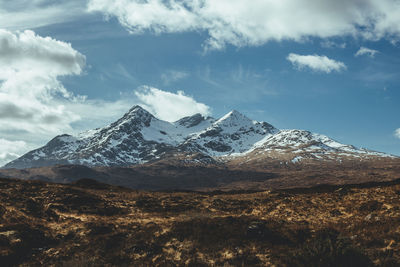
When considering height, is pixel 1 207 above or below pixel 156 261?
above

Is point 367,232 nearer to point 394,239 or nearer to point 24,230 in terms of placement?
point 394,239

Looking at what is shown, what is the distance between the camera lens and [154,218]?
3072cm

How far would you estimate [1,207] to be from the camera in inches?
1171

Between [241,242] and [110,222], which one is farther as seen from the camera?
[110,222]

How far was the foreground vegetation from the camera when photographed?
58.0ft

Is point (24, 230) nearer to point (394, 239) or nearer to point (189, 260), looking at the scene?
point (189, 260)

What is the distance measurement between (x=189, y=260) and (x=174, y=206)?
1836cm

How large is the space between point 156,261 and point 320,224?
13.2 metres

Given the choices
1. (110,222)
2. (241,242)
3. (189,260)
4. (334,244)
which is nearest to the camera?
(334,244)

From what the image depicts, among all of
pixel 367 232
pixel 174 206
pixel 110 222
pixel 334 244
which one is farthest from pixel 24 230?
pixel 367 232

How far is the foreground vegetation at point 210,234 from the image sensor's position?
58.0ft

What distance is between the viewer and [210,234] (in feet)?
74.2

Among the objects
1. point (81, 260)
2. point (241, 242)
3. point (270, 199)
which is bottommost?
point (81, 260)

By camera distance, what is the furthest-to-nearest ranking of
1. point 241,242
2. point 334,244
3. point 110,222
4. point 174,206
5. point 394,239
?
point 174,206
point 110,222
point 241,242
point 394,239
point 334,244
